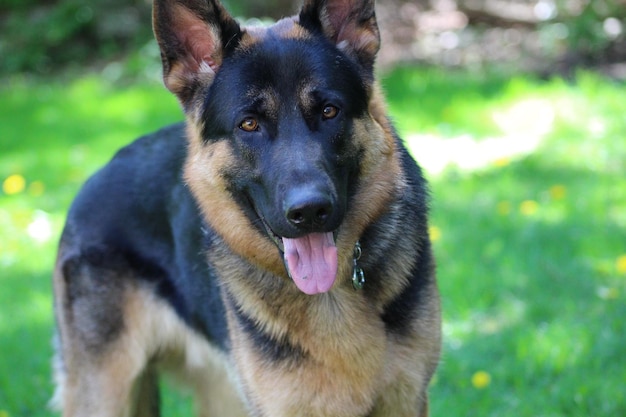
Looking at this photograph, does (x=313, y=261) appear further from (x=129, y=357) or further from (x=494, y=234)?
(x=494, y=234)

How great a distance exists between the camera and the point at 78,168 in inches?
366

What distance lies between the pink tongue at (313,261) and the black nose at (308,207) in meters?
0.19

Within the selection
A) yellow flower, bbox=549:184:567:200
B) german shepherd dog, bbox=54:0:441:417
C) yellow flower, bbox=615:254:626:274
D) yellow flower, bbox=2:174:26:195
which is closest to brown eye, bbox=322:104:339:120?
german shepherd dog, bbox=54:0:441:417

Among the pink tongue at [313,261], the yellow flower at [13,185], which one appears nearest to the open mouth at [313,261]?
the pink tongue at [313,261]

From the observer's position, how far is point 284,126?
360cm

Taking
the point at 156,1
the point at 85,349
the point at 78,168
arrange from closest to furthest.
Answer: the point at 156,1 < the point at 85,349 < the point at 78,168

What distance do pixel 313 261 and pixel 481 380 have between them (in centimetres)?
188

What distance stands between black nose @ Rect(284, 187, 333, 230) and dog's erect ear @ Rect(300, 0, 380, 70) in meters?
0.84

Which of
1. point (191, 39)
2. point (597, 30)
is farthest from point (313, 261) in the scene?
point (597, 30)

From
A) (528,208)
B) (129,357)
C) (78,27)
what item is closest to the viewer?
(129,357)

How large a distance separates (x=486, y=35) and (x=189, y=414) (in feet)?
25.6

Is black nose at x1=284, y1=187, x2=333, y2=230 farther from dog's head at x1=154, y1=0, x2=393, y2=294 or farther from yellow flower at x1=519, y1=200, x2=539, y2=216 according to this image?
yellow flower at x1=519, y1=200, x2=539, y2=216

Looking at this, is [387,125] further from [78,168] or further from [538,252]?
[78,168]

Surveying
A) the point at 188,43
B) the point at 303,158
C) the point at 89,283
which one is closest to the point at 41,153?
the point at 89,283
